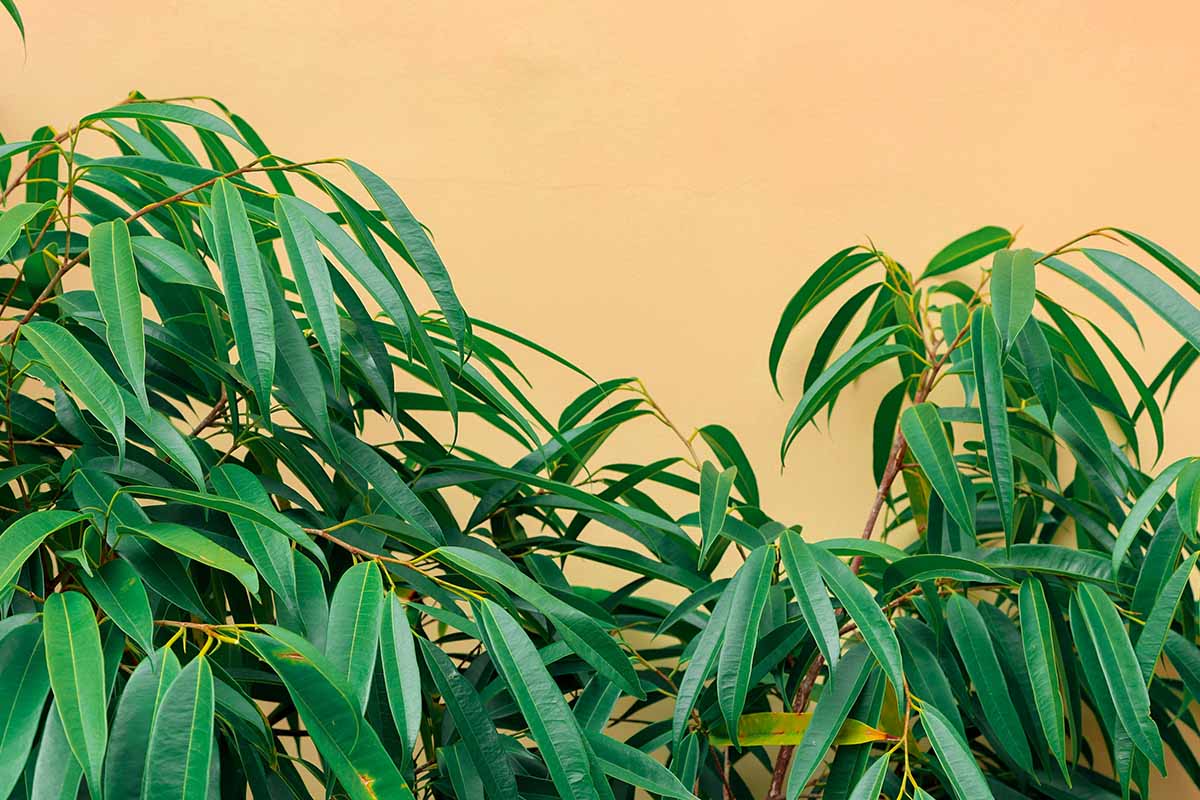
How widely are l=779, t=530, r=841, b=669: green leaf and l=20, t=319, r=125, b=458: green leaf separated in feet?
1.37

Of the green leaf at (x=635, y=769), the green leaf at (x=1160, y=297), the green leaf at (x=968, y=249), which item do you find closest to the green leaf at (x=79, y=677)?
the green leaf at (x=635, y=769)

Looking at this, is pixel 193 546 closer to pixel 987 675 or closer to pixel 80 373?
pixel 80 373

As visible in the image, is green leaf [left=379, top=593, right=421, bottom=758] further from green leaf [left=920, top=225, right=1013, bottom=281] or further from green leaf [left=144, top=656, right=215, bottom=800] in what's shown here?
green leaf [left=920, top=225, right=1013, bottom=281]

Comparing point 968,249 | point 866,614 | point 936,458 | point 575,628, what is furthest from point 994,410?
point 968,249

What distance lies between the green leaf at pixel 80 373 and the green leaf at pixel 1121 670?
0.63 metres

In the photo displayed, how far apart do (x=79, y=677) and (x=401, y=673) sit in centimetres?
16

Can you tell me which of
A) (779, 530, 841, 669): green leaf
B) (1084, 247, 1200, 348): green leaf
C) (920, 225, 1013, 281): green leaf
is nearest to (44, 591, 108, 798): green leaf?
(779, 530, 841, 669): green leaf

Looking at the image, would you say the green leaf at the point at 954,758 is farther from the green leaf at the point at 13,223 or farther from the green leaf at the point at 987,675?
the green leaf at the point at 13,223

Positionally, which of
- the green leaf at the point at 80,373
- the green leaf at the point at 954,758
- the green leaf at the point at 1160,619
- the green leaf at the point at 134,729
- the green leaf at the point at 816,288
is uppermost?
the green leaf at the point at 816,288

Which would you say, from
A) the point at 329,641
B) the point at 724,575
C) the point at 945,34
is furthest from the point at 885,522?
the point at 329,641

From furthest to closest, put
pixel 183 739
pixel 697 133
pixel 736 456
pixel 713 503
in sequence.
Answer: pixel 697 133
pixel 736 456
pixel 713 503
pixel 183 739

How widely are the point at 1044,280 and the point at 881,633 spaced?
2.54ft

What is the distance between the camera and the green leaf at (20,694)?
56 cm

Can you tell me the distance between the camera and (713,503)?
93 cm
